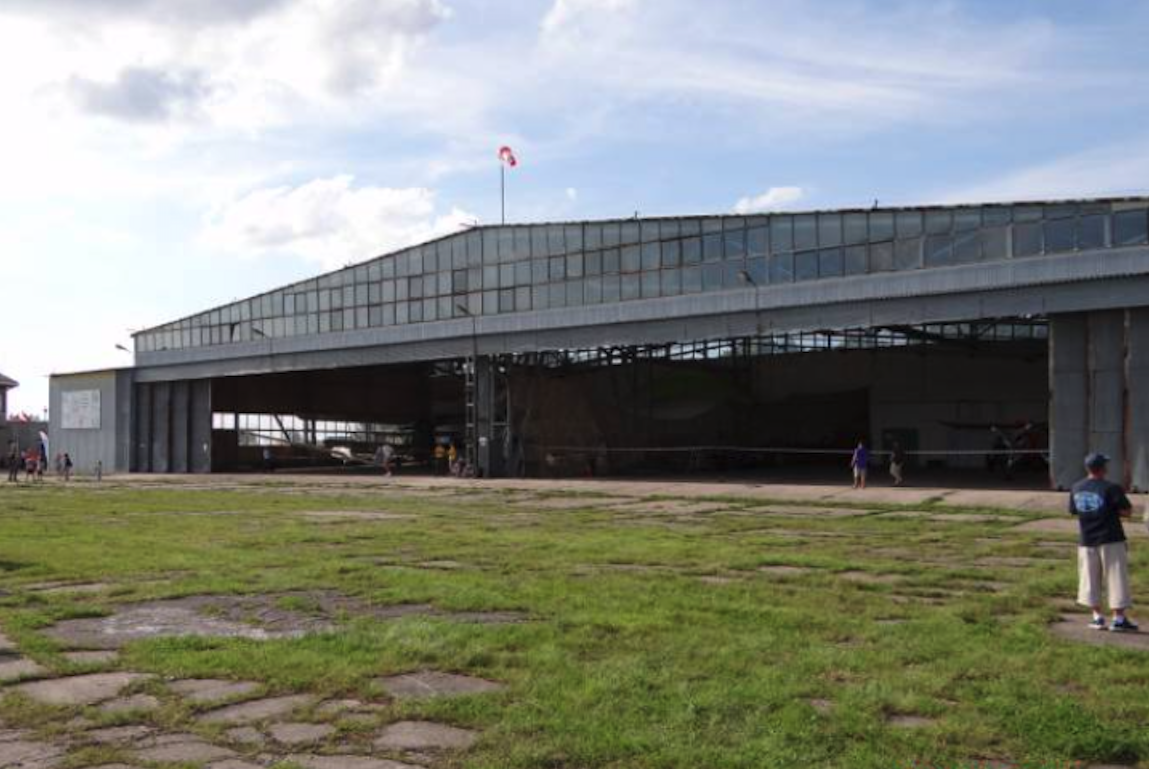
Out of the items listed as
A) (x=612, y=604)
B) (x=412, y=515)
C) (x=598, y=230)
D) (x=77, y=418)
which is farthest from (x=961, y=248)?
(x=77, y=418)

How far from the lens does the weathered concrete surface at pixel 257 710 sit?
19.3 feet

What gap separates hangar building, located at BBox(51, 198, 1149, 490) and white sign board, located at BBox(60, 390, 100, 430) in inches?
5.2

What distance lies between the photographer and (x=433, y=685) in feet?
21.7

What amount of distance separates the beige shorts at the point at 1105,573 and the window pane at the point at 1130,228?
61.5ft

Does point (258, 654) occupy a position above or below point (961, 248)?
below

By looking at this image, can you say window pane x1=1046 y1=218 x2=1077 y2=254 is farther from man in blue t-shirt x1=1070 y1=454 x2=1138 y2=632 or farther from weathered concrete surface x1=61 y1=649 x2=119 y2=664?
weathered concrete surface x1=61 y1=649 x2=119 y2=664

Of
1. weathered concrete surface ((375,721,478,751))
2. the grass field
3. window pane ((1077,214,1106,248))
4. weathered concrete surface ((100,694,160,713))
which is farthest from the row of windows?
weathered concrete surface ((100,694,160,713))

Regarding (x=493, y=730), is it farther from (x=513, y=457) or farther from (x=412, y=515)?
(x=513, y=457)

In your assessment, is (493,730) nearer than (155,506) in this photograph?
Yes

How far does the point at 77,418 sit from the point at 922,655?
184 feet

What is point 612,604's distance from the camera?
938 cm

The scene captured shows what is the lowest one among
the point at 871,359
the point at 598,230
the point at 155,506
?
the point at 155,506

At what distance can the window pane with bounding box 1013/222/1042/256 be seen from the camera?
26.5 metres

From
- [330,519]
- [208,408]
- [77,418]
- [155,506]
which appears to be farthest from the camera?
[77,418]
